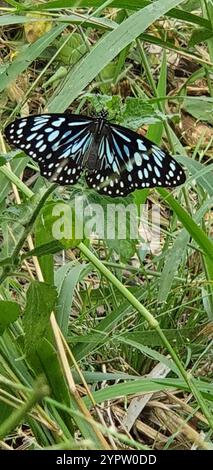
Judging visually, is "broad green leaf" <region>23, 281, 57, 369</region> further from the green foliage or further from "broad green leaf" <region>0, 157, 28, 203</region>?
"broad green leaf" <region>0, 157, 28, 203</region>

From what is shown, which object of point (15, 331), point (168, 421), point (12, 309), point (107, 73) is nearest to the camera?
point (12, 309)

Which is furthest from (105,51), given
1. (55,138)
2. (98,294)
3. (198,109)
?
(198,109)

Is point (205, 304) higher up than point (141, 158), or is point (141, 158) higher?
point (141, 158)

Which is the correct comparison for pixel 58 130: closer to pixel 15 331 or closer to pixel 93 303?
pixel 15 331

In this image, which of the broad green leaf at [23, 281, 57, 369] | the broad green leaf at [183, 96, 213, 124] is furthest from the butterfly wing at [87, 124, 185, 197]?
the broad green leaf at [183, 96, 213, 124]
